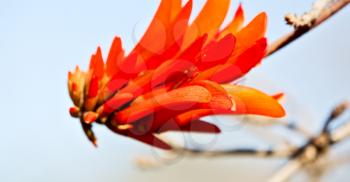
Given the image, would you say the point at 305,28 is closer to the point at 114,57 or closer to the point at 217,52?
the point at 217,52

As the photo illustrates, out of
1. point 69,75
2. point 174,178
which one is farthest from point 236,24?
point 174,178

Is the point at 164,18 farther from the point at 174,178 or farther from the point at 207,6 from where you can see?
the point at 174,178

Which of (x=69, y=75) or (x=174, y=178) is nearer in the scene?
(x=69, y=75)

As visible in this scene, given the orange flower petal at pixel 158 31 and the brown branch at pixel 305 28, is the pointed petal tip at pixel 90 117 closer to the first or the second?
the orange flower petal at pixel 158 31

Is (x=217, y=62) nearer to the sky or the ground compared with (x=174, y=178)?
nearer to the ground

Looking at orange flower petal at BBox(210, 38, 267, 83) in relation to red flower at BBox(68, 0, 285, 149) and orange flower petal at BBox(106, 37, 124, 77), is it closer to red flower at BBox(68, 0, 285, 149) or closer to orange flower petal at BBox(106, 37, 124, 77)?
red flower at BBox(68, 0, 285, 149)

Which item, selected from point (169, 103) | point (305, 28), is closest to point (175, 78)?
point (169, 103)

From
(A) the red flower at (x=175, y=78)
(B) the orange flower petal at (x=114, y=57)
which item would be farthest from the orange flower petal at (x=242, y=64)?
(B) the orange flower petal at (x=114, y=57)

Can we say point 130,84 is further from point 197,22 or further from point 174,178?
point 174,178
